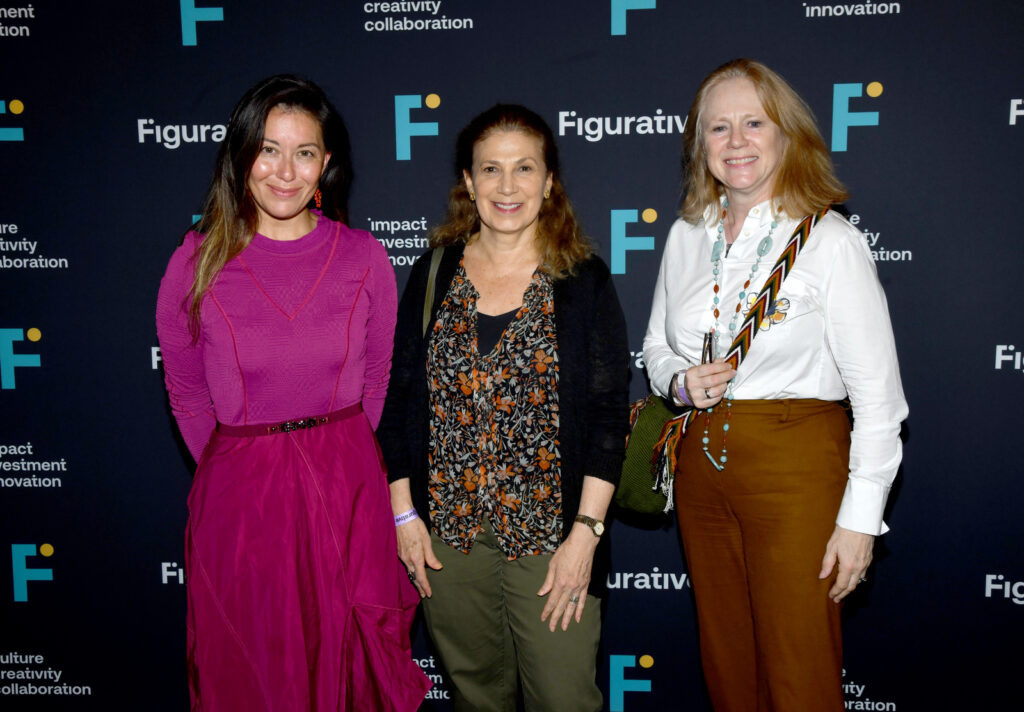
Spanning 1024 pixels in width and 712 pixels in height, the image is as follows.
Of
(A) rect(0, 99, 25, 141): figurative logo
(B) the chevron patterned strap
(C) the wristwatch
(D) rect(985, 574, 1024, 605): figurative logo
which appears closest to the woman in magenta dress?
(C) the wristwatch

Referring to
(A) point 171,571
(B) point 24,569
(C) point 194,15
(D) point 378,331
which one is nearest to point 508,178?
(D) point 378,331

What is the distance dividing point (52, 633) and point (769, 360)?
114 inches

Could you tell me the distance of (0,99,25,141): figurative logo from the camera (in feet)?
8.57


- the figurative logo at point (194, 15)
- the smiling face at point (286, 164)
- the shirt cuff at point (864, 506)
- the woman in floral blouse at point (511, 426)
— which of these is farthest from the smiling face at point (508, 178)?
the figurative logo at point (194, 15)

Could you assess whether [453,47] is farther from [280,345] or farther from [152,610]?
[152,610]

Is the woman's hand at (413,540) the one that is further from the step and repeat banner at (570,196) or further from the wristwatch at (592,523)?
the step and repeat banner at (570,196)

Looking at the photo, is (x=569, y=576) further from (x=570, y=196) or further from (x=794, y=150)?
(x=570, y=196)

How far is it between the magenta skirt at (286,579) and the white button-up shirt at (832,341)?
1.03 metres

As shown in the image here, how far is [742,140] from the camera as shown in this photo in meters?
1.73

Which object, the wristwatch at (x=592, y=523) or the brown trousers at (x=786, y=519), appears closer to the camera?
the brown trousers at (x=786, y=519)

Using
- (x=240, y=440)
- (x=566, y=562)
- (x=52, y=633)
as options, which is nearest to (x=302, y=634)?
Result: (x=240, y=440)

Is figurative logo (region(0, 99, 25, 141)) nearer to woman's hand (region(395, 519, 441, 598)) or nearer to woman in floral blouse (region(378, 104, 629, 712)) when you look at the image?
woman in floral blouse (region(378, 104, 629, 712))

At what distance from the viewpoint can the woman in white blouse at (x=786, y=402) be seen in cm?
163

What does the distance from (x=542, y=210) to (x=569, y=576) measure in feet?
3.21
